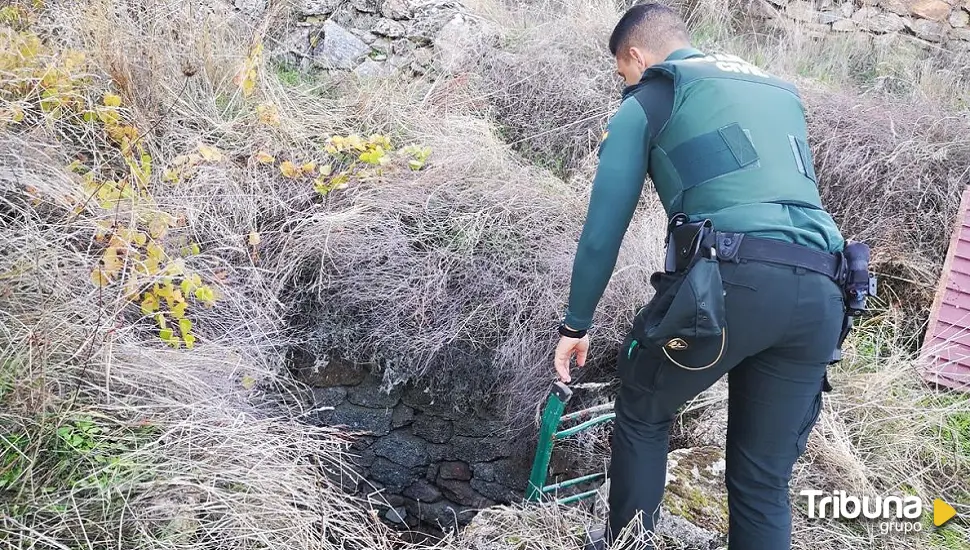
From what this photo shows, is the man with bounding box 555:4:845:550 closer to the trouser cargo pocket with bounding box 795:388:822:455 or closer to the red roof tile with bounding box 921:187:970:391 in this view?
the trouser cargo pocket with bounding box 795:388:822:455

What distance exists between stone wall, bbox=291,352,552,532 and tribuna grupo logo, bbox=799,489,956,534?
130 cm

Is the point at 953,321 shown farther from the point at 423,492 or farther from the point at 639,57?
the point at 423,492

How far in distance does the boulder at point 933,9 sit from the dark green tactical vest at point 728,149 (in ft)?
15.4

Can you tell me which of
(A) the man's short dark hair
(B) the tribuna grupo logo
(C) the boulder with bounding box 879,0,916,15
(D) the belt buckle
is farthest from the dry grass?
(C) the boulder with bounding box 879,0,916,15

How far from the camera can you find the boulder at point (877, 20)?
5344 millimetres

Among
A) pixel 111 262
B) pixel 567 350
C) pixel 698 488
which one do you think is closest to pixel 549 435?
pixel 567 350

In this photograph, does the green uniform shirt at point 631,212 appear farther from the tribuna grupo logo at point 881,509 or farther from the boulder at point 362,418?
the boulder at point 362,418

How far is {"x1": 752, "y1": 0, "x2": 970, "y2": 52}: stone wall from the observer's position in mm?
5203

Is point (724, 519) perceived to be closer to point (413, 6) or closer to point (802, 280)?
point (802, 280)

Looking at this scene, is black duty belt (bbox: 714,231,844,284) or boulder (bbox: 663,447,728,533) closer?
black duty belt (bbox: 714,231,844,284)

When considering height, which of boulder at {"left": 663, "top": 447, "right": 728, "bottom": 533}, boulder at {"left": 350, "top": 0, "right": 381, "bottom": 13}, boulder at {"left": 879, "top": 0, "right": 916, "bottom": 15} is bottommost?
boulder at {"left": 663, "top": 447, "right": 728, "bottom": 533}

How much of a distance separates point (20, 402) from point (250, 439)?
0.59 m

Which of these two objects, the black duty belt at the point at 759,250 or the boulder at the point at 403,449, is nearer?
the black duty belt at the point at 759,250

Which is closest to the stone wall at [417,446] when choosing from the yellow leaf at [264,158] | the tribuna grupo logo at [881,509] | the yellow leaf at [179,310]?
the yellow leaf at [179,310]
